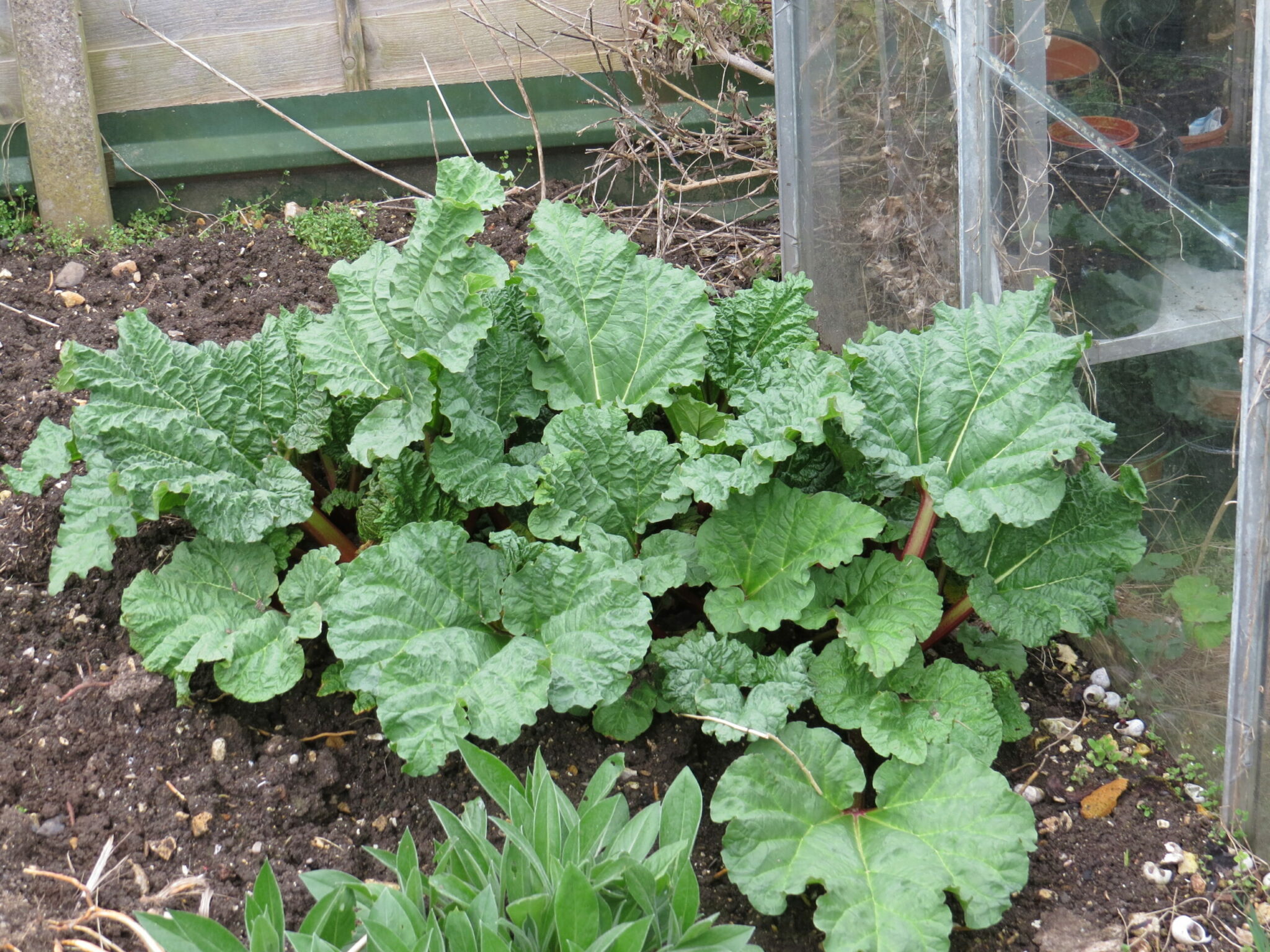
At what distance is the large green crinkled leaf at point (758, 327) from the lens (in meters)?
2.65

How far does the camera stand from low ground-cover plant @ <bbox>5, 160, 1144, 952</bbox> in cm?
195

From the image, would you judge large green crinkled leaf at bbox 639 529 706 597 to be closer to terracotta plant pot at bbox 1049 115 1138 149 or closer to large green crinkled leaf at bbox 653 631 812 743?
large green crinkled leaf at bbox 653 631 812 743

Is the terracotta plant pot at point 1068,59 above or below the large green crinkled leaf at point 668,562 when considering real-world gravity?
above

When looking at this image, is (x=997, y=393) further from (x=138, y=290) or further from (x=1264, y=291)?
(x=138, y=290)

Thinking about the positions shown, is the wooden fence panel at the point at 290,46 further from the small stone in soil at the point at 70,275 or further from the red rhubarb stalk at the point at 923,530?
the red rhubarb stalk at the point at 923,530

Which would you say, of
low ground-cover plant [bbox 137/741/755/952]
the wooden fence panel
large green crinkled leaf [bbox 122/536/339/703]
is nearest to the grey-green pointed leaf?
large green crinkled leaf [bbox 122/536/339/703]

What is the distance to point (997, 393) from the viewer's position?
85.8 inches

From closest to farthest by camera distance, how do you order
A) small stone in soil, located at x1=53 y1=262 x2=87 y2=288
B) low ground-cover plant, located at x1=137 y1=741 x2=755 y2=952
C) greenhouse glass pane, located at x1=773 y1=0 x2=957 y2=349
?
low ground-cover plant, located at x1=137 y1=741 x2=755 y2=952 → greenhouse glass pane, located at x1=773 y1=0 x2=957 y2=349 → small stone in soil, located at x1=53 y1=262 x2=87 y2=288

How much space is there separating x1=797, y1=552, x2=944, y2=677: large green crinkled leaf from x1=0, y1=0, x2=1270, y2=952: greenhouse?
1 centimetres

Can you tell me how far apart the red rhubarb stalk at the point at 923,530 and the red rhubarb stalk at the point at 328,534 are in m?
1.25

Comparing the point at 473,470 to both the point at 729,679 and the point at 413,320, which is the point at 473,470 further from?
the point at 729,679

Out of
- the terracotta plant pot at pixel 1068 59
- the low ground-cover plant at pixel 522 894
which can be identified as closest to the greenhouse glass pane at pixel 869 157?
the terracotta plant pot at pixel 1068 59

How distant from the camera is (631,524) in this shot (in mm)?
2354

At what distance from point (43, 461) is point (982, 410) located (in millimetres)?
2027
